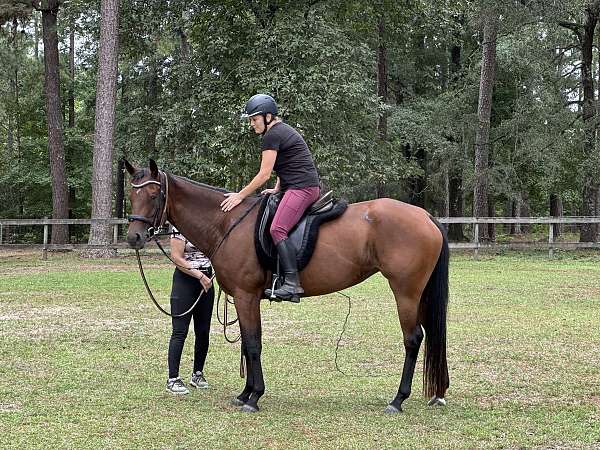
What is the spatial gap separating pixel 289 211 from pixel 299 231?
22 cm

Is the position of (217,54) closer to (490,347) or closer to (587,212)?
(587,212)

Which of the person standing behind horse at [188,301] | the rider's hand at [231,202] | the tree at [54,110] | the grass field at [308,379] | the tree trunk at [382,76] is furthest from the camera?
the tree trunk at [382,76]

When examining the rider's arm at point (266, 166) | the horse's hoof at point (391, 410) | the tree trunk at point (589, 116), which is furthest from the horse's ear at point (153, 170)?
the tree trunk at point (589, 116)

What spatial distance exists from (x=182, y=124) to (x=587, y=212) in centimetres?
1595

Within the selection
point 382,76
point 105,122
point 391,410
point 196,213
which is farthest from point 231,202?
point 382,76

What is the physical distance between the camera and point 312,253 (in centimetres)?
675

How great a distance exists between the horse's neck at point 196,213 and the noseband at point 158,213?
10 centimetres

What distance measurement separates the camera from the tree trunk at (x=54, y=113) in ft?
89.3

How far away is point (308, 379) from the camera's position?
769 cm

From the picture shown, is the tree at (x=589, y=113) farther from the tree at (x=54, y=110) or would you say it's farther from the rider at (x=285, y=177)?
the rider at (x=285, y=177)

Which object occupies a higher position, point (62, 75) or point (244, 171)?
point (62, 75)

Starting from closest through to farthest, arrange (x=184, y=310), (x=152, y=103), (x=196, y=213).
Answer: (x=196, y=213)
(x=184, y=310)
(x=152, y=103)

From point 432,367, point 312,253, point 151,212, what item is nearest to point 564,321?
point 432,367

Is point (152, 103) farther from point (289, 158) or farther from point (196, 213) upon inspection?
point (289, 158)
